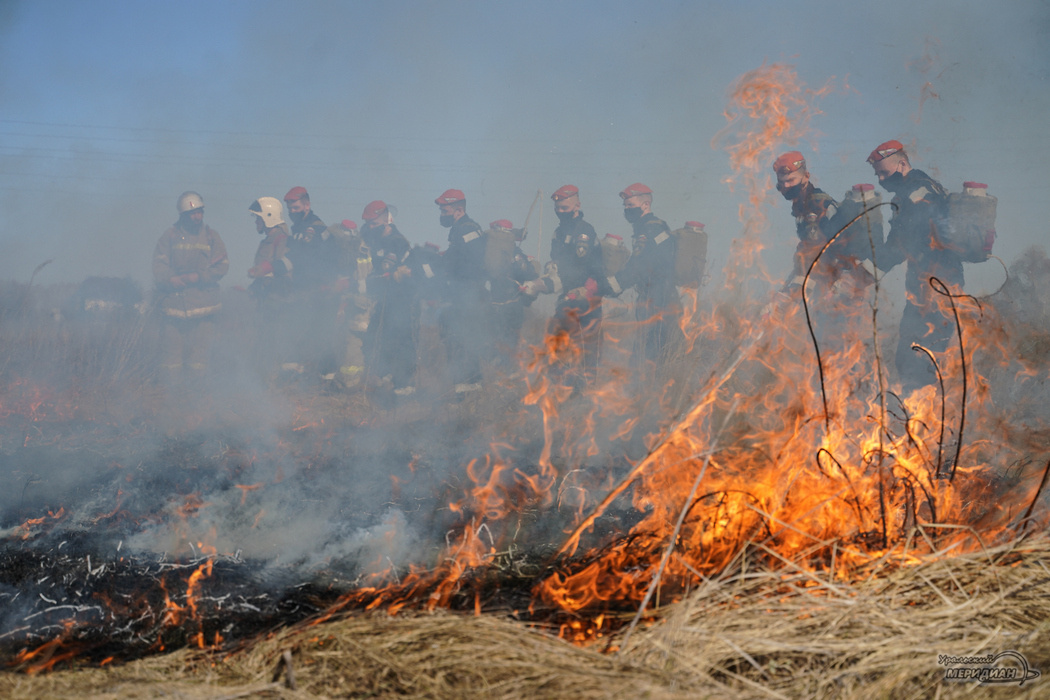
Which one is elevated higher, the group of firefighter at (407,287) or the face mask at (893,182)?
the face mask at (893,182)

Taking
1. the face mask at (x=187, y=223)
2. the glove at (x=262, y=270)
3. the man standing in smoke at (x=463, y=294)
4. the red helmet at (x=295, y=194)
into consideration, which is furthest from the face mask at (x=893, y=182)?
the face mask at (x=187, y=223)

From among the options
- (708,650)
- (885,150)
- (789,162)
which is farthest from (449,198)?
(708,650)

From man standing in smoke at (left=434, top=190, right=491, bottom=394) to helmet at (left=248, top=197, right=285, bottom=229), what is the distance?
2.43m

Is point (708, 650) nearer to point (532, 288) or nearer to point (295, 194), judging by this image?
point (532, 288)

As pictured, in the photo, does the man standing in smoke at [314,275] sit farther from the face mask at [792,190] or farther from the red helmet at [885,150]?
the red helmet at [885,150]

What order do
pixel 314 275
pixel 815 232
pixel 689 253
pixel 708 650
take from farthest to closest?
pixel 314 275, pixel 689 253, pixel 815 232, pixel 708 650

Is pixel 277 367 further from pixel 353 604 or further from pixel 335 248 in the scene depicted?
pixel 353 604

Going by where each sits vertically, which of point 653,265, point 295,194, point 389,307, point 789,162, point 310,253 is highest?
point 295,194

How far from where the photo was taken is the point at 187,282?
7.97 m

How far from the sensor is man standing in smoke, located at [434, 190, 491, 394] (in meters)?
7.73

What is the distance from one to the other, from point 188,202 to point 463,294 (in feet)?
12.2

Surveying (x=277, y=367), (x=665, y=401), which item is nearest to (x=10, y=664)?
(x=665, y=401)

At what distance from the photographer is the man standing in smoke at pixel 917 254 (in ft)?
16.8

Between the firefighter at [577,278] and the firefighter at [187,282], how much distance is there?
4.32m
